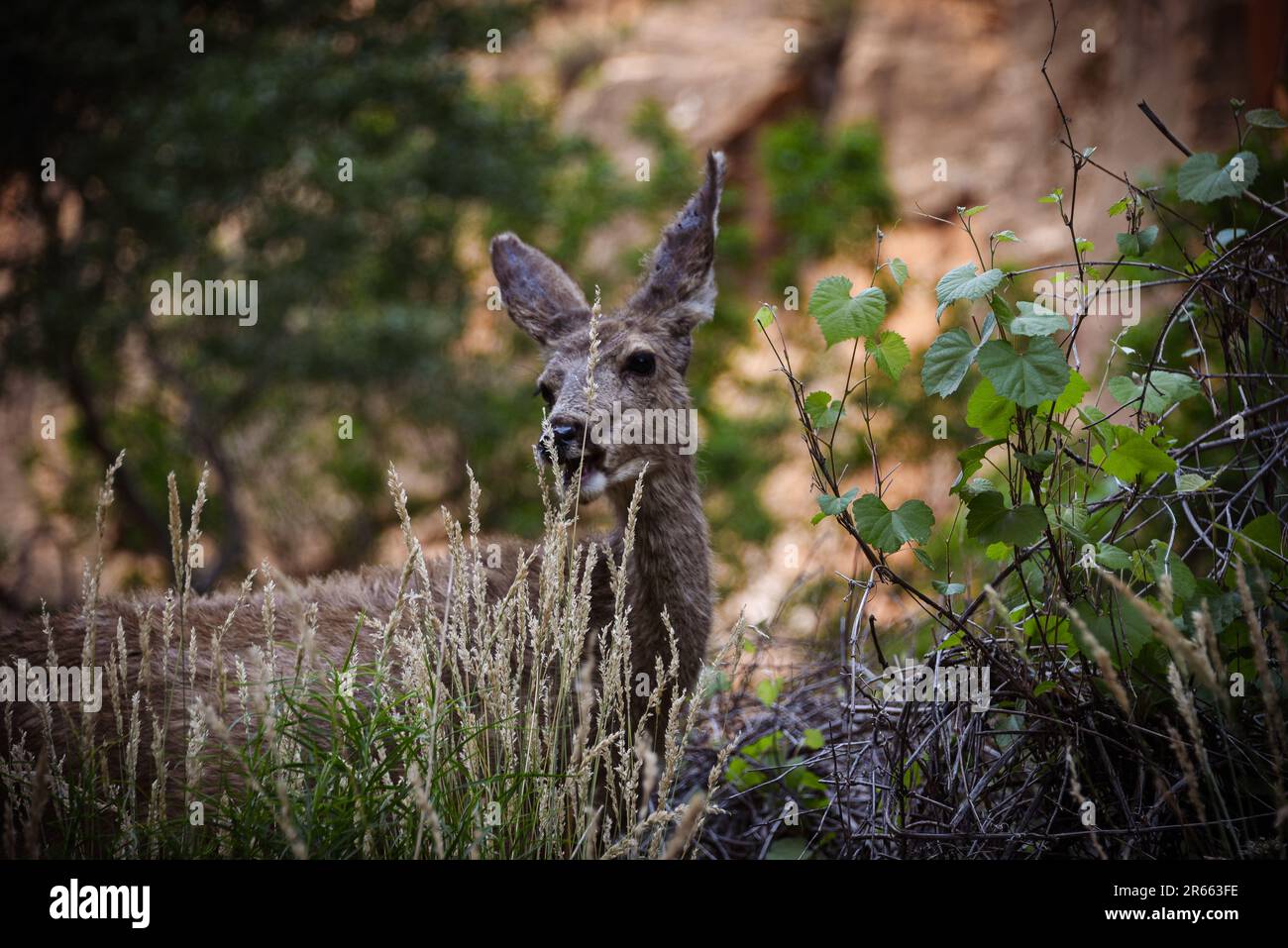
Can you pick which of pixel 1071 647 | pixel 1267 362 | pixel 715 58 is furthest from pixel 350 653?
pixel 715 58

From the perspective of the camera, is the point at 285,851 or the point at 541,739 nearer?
the point at 285,851

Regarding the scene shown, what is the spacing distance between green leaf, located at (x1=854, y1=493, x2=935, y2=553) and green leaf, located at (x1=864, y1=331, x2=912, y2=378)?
0.43m

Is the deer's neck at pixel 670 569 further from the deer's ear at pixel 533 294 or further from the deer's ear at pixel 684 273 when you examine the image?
the deer's ear at pixel 533 294

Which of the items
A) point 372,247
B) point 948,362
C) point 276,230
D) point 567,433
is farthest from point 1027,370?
point 372,247

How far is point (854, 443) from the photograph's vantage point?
15.0 m

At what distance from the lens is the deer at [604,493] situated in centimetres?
466

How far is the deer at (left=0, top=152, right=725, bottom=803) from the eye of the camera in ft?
15.3

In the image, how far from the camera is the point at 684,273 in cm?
555

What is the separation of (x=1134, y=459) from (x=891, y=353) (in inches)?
32.3

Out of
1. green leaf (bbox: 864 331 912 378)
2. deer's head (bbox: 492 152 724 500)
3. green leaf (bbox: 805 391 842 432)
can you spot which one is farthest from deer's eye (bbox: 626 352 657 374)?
green leaf (bbox: 864 331 912 378)

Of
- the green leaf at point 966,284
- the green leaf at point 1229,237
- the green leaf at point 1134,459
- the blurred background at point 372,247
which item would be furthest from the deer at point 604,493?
the blurred background at point 372,247

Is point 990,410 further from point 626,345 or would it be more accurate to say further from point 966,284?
point 626,345

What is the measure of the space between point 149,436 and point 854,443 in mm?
9824
